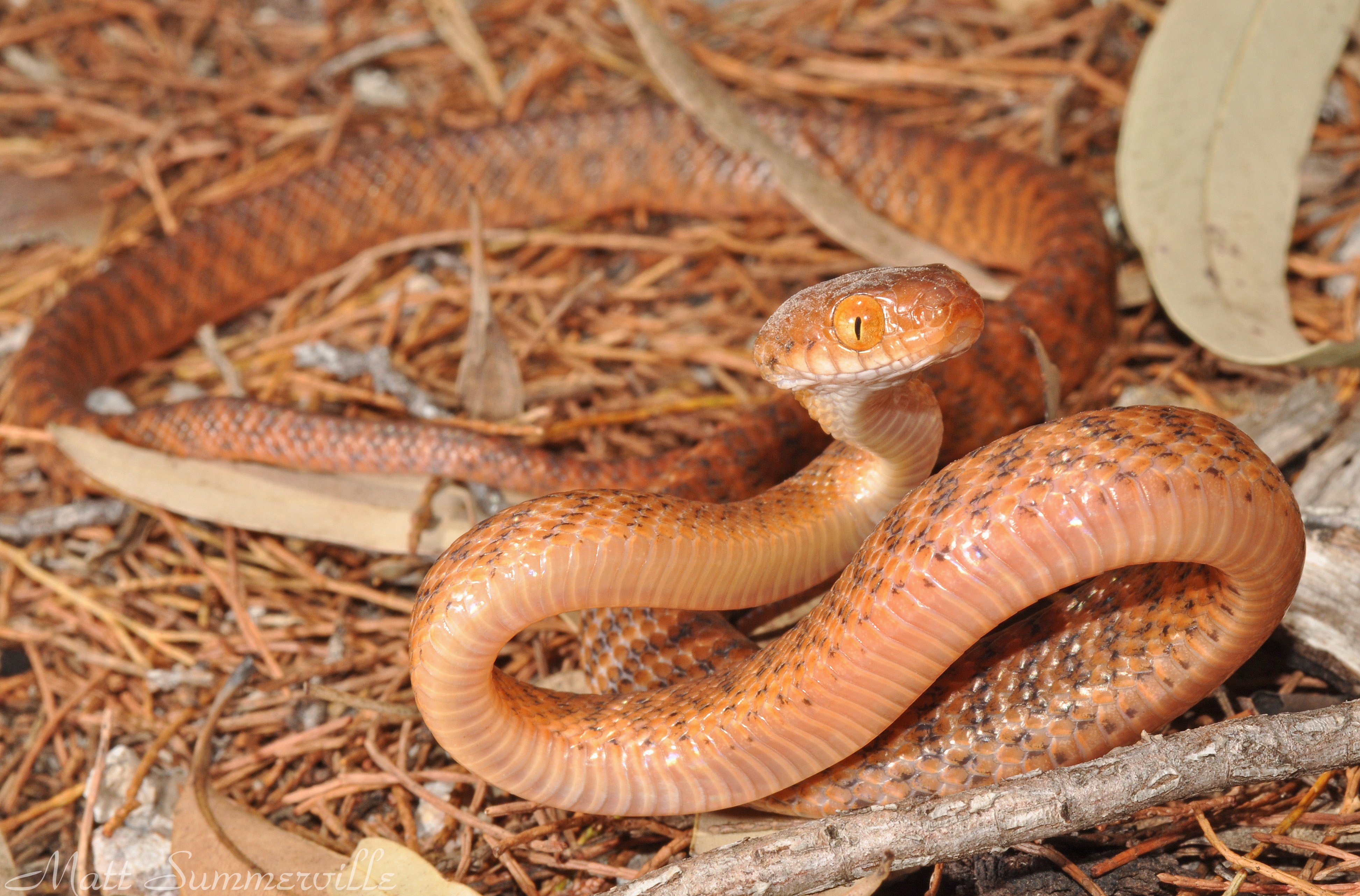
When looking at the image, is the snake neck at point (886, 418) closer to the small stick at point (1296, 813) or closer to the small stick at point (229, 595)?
the small stick at point (1296, 813)

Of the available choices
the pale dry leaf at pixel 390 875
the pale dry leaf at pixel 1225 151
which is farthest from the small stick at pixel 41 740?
the pale dry leaf at pixel 1225 151

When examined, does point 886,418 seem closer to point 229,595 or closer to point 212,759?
point 212,759

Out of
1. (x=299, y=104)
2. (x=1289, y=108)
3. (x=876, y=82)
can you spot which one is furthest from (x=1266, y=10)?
(x=299, y=104)

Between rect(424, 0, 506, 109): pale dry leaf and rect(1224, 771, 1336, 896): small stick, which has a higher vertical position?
rect(424, 0, 506, 109): pale dry leaf

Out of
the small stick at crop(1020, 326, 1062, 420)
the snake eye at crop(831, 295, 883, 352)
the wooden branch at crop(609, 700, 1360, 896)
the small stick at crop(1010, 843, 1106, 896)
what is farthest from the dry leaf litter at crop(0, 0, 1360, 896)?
the snake eye at crop(831, 295, 883, 352)

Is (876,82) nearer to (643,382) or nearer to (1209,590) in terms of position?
(643,382)

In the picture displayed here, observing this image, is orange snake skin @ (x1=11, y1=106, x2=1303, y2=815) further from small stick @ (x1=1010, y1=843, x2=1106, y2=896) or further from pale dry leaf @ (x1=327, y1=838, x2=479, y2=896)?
pale dry leaf @ (x1=327, y1=838, x2=479, y2=896)
